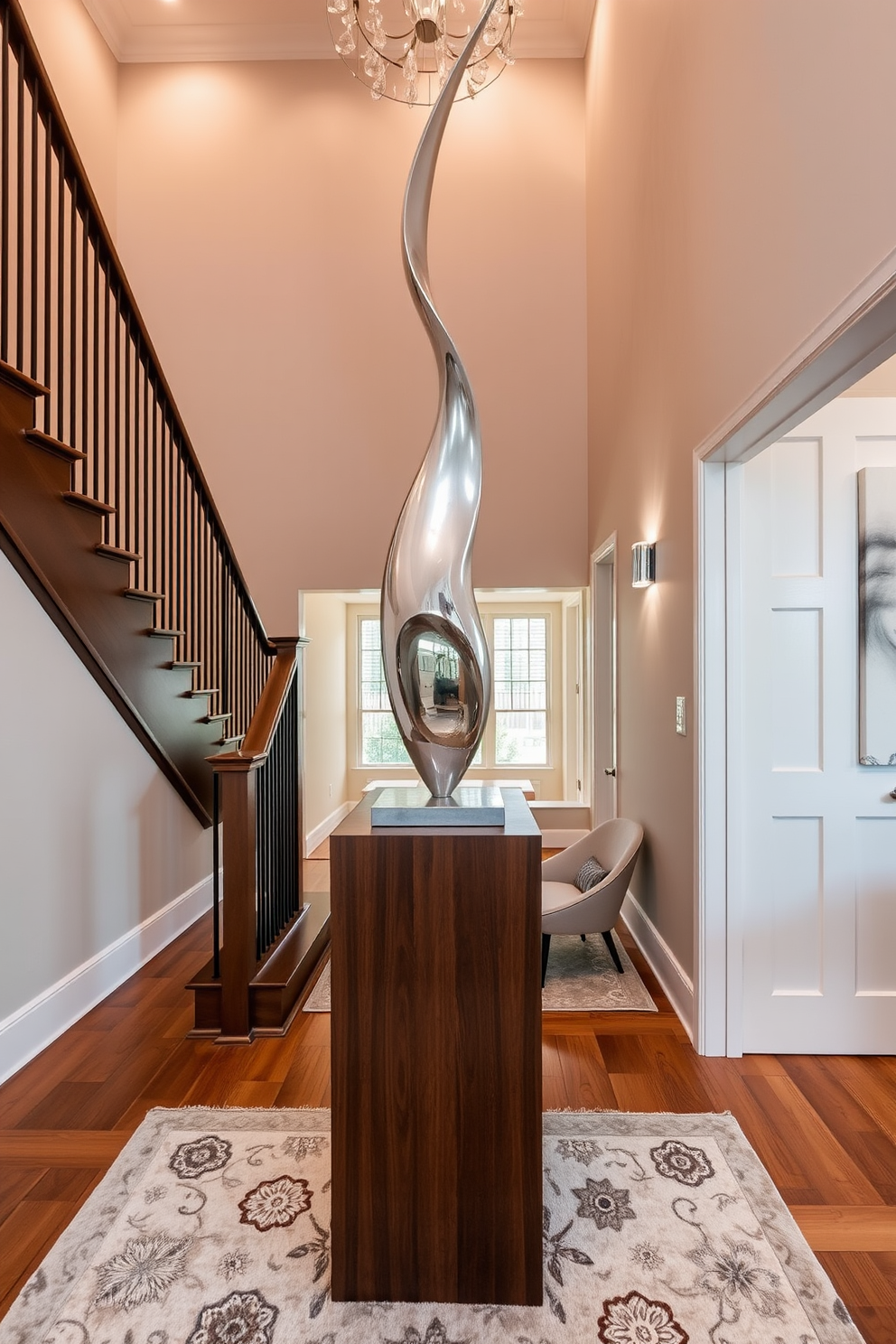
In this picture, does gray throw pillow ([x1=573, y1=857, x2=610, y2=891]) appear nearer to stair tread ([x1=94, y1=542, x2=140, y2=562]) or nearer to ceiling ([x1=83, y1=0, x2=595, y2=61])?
stair tread ([x1=94, y1=542, x2=140, y2=562])

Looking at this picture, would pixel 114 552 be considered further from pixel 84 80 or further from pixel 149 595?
pixel 84 80

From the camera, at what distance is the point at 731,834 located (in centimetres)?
248

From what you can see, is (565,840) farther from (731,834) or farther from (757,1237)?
(757,1237)

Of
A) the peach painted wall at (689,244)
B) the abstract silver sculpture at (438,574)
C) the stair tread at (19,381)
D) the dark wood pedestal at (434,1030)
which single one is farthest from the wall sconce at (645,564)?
the stair tread at (19,381)

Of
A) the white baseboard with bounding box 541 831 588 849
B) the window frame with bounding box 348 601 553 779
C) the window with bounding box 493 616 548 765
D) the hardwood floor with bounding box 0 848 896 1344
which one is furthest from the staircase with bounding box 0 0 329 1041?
the window with bounding box 493 616 548 765

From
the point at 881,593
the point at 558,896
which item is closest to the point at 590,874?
the point at 558,896

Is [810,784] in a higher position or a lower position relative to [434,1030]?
higher

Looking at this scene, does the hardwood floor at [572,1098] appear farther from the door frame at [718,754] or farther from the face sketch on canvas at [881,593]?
the face sketch on canvas at [881,593]

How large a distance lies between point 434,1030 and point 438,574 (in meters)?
0.93

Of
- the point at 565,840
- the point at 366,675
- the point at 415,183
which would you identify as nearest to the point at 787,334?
the point at 415,183

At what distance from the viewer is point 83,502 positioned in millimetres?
2467

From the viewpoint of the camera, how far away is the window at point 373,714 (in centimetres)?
764

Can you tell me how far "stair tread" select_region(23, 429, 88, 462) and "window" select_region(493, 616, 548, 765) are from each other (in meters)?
5.50

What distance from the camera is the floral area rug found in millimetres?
1444
